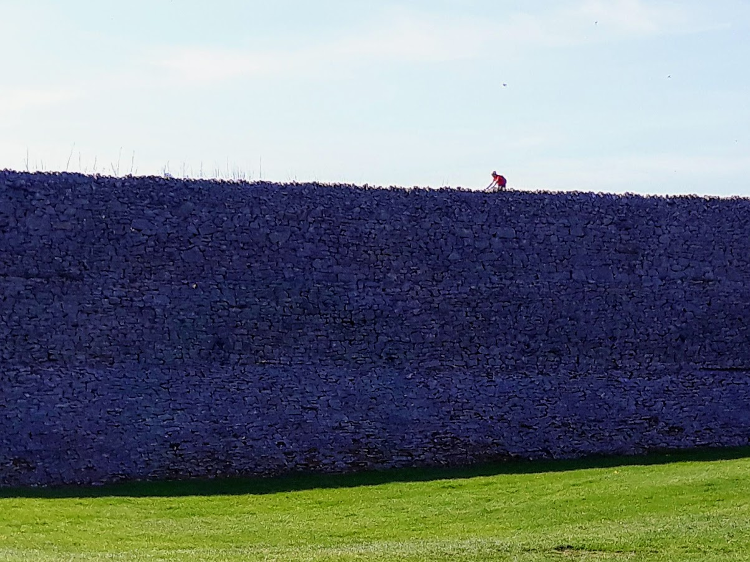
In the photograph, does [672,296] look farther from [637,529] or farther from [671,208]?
[637,529]

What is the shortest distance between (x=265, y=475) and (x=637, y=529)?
7261 millimetres

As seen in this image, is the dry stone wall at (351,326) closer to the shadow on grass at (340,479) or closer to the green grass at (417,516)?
the shadow on grass at (340,479)

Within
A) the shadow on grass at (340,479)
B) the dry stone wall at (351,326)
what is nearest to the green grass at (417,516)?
the shadow on grass at (340,479)

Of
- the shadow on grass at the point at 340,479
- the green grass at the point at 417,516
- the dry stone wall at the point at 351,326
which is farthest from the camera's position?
the dry stone wall at the point at 351,326

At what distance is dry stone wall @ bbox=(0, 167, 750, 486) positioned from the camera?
17.9m

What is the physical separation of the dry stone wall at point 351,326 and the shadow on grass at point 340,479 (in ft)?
0.86

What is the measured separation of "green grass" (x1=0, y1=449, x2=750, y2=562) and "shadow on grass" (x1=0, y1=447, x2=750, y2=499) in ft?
0.11

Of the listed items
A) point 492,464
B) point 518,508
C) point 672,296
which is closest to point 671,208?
point 672,296

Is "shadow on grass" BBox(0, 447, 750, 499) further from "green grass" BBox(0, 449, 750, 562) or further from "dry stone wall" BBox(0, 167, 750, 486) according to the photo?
"dry stone wall" BBox(0, 167, 750, 486)

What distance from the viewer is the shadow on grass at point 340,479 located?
17.1 m

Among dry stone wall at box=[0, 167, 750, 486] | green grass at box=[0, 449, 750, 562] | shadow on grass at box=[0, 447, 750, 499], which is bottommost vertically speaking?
green grass at box=[0, 449, 750, 562]

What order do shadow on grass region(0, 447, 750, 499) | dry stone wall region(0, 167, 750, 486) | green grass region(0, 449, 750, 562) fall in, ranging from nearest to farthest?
green grass region(0, 449, 750, 562) → shadow on grass region(0, 447, 750, 499) → dry stone wall region(0, 167, 750, 486)

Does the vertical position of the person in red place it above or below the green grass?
above

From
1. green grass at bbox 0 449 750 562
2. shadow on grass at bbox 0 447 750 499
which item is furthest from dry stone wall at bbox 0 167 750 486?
green grass at bbox 0 449 750 562
